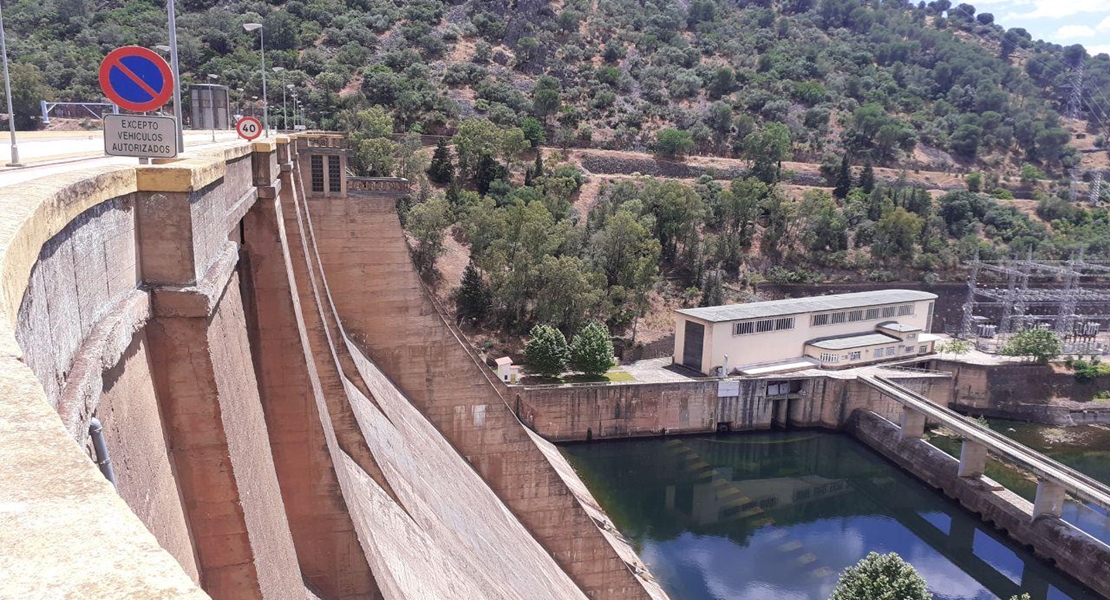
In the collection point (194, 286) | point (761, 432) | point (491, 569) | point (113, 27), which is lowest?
point (761, 432)

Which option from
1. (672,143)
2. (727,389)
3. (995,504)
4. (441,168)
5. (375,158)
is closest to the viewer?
(995,504)

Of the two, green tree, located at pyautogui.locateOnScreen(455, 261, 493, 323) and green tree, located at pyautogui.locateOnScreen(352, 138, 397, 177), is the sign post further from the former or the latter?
green tree, located at pyautogui.locateOnScreen(352, 138, 397, 177)

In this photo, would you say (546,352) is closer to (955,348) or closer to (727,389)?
(727,389)

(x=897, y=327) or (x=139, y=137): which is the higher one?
(x=139, y=137)

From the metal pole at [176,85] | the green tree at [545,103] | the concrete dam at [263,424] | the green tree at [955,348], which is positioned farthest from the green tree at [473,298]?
the metal pole at [176,85]

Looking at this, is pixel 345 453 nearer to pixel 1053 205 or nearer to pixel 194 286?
pixel 194 286

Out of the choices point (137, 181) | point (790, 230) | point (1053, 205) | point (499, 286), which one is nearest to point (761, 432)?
point (499, 286)

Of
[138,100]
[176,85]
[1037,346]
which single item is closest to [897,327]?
[1037,346]
